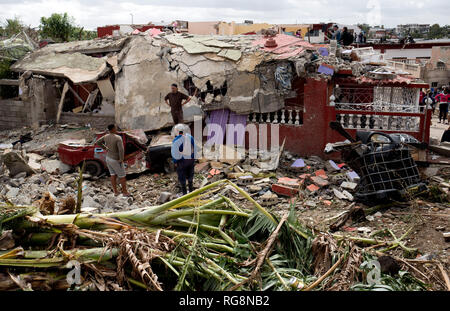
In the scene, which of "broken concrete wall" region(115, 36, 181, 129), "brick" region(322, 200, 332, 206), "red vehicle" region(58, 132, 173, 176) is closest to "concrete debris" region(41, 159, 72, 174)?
"red vehicle" region(58, 132, 173, 176)

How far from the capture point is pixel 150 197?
8.84 m

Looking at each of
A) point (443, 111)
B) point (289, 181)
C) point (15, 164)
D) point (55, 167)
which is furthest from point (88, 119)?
point (443, 111)

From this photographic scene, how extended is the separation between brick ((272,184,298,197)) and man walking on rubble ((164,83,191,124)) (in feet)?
11.1

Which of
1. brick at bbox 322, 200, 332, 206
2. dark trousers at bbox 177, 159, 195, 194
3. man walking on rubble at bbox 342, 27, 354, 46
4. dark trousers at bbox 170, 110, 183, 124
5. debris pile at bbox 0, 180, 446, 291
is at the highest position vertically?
man walking on rubble at bbox 342, 27, 354, 46

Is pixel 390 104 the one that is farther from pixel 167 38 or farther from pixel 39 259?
pixel 39 259

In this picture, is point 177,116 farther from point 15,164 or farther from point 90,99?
point 90,99

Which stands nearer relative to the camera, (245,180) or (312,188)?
(312,188)

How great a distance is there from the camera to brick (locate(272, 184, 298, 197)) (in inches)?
322

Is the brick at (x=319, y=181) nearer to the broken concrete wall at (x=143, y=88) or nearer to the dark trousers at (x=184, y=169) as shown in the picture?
the dark trousers at (x=184, y=169)

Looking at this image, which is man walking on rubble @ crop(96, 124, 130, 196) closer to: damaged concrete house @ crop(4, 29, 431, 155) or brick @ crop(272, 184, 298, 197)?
brick @ crop(272, 184, 298, 197)

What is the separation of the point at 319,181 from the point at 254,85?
3.16 meters

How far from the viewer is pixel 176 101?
10.5m
